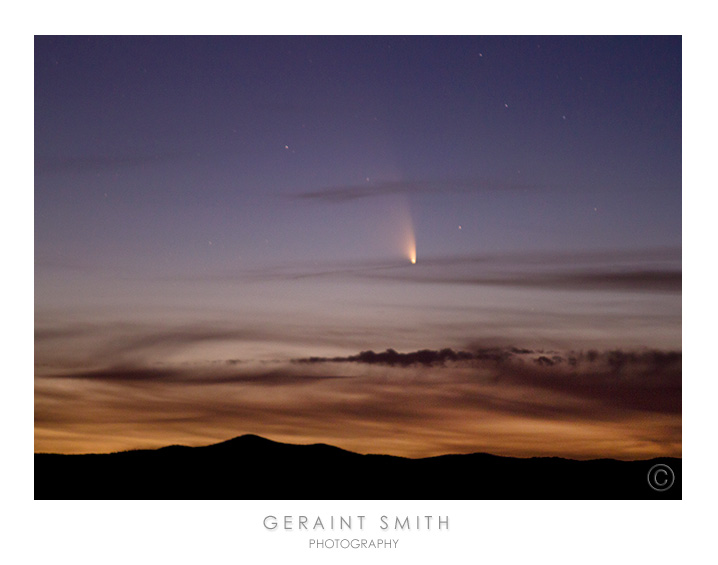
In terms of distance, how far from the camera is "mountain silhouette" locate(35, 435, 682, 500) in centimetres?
918

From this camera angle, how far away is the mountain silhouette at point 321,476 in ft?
30.1

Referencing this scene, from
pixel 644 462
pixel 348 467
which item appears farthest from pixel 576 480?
pixel 348 467

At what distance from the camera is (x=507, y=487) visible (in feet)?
31.5

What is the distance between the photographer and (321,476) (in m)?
10.1
